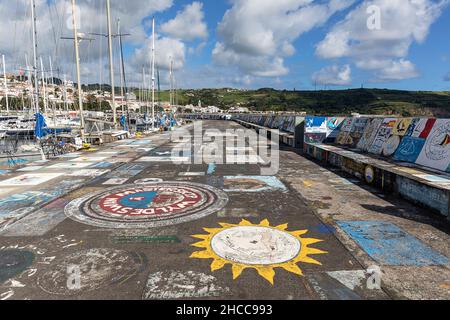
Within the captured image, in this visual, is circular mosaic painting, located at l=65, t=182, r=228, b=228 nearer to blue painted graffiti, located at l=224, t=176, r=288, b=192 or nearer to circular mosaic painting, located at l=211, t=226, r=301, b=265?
blue painted graffiti, located at l=224, t=176, r=288, b=192

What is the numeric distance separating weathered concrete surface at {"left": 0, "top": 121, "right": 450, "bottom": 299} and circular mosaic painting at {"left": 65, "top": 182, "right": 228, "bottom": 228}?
1.09 ft

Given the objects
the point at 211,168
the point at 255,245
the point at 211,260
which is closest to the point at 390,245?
the point at 255,245

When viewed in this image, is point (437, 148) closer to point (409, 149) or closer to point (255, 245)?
point (409, 149)

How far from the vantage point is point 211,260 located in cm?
557

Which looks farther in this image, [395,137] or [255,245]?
[395,137]

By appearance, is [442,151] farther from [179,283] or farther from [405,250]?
[179,283]

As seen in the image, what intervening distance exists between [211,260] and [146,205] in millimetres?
4111

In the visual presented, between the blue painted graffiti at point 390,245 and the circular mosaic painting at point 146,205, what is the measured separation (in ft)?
13.0

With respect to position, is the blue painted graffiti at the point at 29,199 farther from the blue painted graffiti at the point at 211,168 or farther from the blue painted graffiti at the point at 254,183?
the blue painted graffiti at the point at 254,183

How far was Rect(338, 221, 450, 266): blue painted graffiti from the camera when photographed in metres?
5.55

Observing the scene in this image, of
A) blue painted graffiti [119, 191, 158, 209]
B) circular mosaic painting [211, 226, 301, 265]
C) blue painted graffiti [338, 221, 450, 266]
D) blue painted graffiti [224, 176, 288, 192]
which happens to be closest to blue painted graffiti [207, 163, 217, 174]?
blue painted graffiti [224, 176, 288, 192]

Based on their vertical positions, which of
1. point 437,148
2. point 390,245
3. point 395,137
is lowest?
point 390,245

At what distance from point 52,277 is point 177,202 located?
4656 mm

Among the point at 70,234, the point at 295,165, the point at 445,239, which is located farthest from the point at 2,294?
the point at 295,165
